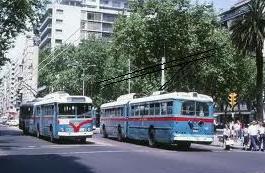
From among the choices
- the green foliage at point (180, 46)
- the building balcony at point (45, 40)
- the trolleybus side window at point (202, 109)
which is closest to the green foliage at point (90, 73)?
the green foliage at point (180, 46)

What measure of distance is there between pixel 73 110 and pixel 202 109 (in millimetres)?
7942

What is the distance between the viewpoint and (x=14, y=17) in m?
35.5

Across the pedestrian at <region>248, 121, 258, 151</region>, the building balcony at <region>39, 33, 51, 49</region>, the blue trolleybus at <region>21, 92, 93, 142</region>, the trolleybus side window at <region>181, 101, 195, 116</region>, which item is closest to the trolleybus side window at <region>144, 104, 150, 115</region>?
the blue trolleybus at <region>21, 92, 93, 142</region>

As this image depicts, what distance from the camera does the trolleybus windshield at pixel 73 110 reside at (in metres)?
32.3

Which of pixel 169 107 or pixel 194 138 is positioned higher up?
pixel 169 107

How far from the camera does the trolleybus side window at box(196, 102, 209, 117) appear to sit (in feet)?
92.3

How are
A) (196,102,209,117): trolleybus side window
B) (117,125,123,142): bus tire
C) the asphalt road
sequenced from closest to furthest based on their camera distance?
the asphalt road, (196,102,209,117): trolleybus side window, (117,125,123,142): bus tire

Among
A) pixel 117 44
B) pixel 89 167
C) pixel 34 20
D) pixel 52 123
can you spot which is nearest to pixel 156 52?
pixel 117 44

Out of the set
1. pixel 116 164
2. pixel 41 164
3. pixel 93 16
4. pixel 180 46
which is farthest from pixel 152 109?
pixel 93 16

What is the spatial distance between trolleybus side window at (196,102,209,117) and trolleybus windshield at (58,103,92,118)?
7.18m

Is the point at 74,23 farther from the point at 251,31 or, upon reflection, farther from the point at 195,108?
the point at 195,108

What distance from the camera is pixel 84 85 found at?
80.2 m

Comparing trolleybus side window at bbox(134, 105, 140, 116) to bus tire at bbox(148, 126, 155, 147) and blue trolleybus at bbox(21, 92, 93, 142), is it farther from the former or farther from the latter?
blue trolleybus at bbox(21, 92, 93, 142)

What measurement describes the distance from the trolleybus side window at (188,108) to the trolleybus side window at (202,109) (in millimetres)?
288
